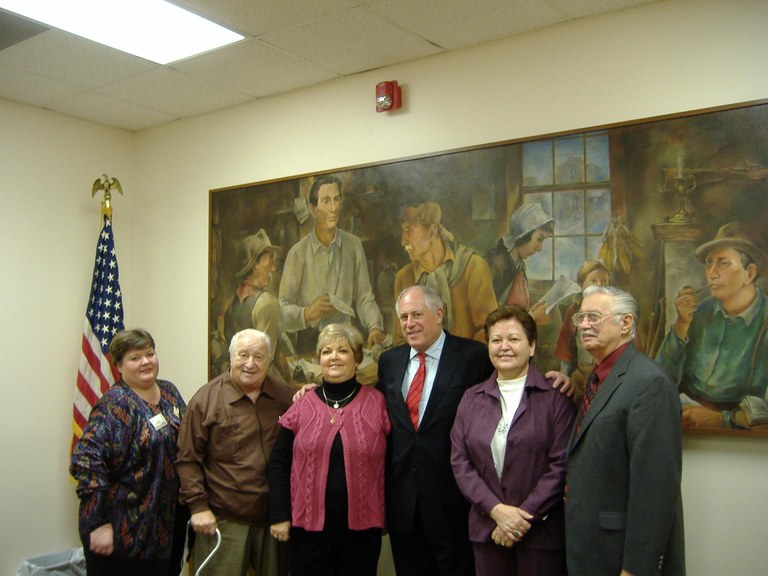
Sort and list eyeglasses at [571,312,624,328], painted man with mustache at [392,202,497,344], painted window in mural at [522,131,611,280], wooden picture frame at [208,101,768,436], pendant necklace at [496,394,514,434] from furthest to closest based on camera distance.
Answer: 1. painted man with mustache at [392,202,497,344]
2. painted window in mural at [522,131,611,280]
3. wooden picture frame at [208,101,768,436]
4. pendant necklace at [496,394,514,434]
5. eyeglasses at [571,312,624,328]

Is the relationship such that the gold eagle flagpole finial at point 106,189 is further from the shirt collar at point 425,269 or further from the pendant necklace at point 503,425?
the pendant necklace at point 503,425

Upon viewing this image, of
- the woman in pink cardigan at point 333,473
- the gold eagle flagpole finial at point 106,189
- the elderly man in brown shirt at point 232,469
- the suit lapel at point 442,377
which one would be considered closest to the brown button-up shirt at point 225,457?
the elderly man in brown shirt at point 232,469

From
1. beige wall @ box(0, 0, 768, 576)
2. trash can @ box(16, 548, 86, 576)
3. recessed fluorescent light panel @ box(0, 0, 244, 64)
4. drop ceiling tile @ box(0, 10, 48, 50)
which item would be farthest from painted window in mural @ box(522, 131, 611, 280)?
trash can @ box(16, 548, 86, 576)

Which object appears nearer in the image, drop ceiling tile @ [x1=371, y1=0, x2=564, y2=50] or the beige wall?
the beige wall

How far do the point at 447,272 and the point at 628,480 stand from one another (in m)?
1.44

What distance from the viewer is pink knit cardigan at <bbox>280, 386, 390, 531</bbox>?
114 inches

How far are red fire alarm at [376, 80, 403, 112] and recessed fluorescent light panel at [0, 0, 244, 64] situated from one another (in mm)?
751

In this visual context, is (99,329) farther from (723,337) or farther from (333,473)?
(723,337)

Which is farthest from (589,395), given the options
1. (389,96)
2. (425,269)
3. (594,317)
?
(389,96)

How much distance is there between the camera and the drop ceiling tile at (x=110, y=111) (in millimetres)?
4422

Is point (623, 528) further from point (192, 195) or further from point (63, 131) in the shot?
point (63, 131)

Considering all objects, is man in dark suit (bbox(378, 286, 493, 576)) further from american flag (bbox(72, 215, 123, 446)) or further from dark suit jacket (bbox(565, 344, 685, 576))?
american flag (bbox(72, 215, 123, 446))

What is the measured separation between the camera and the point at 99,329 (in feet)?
15.3

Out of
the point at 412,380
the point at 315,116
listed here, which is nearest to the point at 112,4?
the point at 315,116
